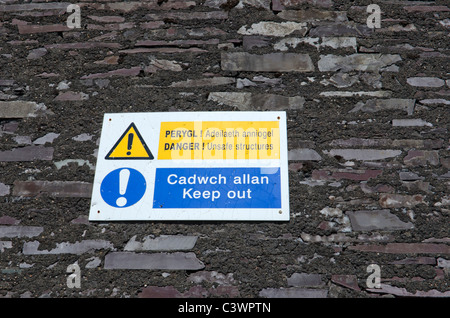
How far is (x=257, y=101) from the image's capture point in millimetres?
2387

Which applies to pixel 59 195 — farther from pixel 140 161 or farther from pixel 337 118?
pixel 337 118

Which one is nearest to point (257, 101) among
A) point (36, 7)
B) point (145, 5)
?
point (145, 5)

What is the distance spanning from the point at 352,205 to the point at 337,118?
0.55 metres

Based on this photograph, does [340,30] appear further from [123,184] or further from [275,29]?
[123,184]

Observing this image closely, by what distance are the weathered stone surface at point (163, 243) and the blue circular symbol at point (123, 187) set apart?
230 millimetres

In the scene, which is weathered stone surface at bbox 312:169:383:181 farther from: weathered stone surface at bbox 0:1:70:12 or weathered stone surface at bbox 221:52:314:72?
weathered stone surface at bbox 0:1:70:12

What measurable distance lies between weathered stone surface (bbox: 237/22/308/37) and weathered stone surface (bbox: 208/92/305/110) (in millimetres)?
469

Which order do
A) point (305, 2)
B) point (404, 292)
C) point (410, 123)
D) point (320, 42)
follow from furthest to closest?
point (305, 2) < point (320, 42) < point (410, 123) < point (404, 292)

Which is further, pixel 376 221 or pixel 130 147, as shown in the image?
pixel 130 147

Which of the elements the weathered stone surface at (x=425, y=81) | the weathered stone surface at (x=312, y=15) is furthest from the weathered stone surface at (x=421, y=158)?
the weathered stone surface at (x=312, y=15)

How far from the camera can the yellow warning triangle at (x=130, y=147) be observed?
2271 millimetres

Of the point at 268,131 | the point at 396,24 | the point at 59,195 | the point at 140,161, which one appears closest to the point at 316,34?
the point at 396,24

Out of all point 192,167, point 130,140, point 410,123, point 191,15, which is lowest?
point 192,167

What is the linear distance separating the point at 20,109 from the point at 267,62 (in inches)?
64.4
